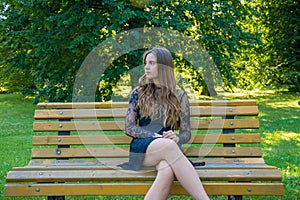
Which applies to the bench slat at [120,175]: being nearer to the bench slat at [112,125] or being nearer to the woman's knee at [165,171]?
the woman's knee at [165,171]

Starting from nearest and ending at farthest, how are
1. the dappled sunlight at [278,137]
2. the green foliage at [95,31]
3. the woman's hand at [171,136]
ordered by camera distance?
the woman's hand at [171,136] → the dappled sunlight at [278,137] → the green foliage at [95,31]

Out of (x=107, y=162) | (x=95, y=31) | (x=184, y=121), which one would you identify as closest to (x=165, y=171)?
(x=184, y=121)

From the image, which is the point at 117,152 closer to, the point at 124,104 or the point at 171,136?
the point at 124,104

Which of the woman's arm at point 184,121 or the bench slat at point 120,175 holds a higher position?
the woman's arm at point 184,121

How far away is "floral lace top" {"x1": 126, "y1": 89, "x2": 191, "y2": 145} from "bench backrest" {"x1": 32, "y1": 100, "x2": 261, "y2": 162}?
186mm

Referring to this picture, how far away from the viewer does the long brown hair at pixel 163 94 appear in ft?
11.3

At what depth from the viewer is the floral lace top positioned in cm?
336

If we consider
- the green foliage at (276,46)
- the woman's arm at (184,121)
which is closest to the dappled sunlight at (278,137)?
the woman's arm at (184,121)

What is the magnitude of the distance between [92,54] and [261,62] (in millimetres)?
10211

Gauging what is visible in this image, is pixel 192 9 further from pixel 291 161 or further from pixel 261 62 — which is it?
pixel 261 62

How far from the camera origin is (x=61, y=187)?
2990 mm

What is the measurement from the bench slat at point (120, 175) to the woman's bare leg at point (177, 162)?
10 cm

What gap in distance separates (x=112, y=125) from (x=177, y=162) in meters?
A: 0.85

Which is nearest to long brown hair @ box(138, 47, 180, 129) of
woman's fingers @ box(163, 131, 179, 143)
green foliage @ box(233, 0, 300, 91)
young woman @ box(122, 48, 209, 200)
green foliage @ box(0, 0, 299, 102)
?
young woman @ box(122, 48, 209, 200)
